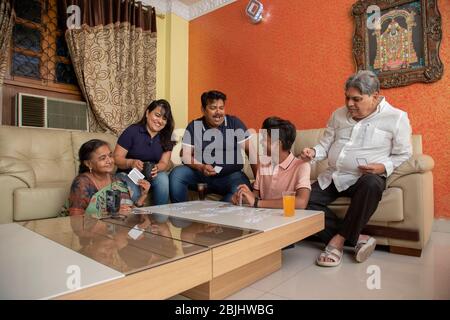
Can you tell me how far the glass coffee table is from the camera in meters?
0.64

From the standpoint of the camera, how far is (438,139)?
2.37 m

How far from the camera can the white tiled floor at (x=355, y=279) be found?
1194 mm

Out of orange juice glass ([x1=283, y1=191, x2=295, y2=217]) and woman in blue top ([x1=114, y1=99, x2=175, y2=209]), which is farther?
woman in blue top ([x1=114, y1=99, x2=175, y2=209])

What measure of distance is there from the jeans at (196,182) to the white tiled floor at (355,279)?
1.92ft

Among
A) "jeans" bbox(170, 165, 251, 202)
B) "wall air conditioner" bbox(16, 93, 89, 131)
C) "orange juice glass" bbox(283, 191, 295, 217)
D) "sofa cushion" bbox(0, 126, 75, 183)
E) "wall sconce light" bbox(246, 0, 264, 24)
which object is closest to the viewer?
"orange juice glass" bbox(283, 191, 295, 217)

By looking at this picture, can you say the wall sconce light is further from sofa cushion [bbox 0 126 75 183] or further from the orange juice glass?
the orange juice glass

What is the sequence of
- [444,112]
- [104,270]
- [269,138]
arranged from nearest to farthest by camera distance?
[104,270] < [269,138] < [444,112]

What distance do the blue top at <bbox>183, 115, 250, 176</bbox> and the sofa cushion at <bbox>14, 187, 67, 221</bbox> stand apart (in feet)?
3.03

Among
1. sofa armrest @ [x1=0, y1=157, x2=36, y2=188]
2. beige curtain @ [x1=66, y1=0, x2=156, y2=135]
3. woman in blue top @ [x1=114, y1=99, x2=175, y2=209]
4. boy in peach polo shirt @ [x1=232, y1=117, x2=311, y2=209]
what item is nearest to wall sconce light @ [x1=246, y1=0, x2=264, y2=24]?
beige curtain @ [x1=66, y1=0, x2=156, y2=135]

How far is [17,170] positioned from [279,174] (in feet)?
5.20

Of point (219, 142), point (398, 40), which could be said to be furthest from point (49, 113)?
point (398, 40)
